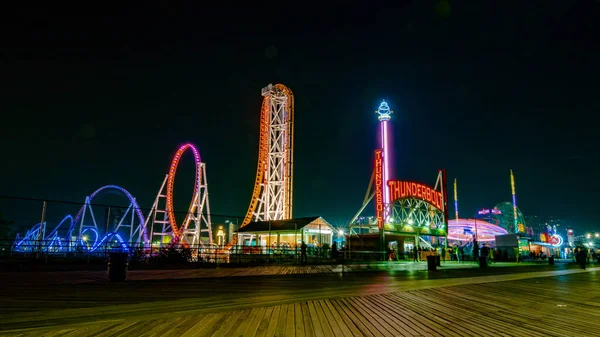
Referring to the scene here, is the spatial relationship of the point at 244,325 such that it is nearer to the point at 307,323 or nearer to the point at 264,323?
the point at 264,323

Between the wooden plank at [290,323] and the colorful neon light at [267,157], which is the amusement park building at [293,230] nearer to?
the colorful neon light at [267,157]

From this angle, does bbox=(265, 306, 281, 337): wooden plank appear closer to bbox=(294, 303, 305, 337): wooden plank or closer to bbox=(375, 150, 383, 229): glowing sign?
bbox=(294, 303, 305, 337): wooden plank

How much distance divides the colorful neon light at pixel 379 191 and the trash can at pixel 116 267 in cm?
2713

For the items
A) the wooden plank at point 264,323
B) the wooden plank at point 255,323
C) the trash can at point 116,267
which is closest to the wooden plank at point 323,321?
the wooden plank at point 264,323

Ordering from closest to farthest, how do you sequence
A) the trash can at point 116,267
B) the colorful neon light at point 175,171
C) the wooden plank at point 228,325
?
the wooden plank at point 228,325, the trash can at point 116,267, the colorful neon light at point 175,171

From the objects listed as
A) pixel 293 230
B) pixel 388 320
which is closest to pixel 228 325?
pixel 388 320

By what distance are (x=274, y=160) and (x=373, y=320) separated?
1680 inches

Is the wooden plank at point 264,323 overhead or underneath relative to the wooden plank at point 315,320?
overhead

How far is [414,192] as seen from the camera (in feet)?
131

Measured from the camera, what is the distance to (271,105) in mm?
49750

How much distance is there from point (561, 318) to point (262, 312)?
455cm

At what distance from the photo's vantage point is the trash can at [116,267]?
10.2 metres

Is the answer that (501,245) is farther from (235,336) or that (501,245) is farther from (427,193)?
(235,336)

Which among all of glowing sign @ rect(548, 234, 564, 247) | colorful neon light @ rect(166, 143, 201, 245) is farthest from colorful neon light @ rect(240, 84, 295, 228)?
glowing sign @ rect(548, 234, 564, 247)
